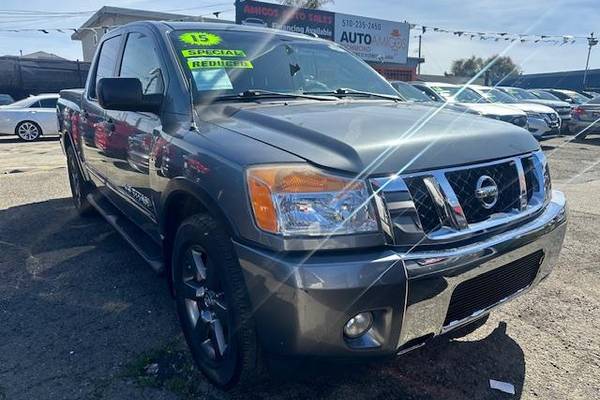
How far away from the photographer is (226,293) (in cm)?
206

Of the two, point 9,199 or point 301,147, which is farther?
point 9,199

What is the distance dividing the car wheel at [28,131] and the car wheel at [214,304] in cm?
1387

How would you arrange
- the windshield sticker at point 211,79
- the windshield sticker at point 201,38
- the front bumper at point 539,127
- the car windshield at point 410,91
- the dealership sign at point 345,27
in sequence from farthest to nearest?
1. the dealership sign at point 345,27
2. the front bumper at point 539,127
3. the car windshield at point 410,91
4. the windshield sticker at point 201,38
5. the windshield sticker at point 211,79

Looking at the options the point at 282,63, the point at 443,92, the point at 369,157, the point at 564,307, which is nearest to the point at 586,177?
the point at 443,92

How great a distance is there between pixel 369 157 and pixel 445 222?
1.40 feet

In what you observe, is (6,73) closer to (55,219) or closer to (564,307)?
(55,219)

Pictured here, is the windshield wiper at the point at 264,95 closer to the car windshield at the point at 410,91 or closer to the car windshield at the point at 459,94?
the car windshield at the point at 410,91

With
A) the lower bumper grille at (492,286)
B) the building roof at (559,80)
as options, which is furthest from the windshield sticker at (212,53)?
the building roof at (559,80)

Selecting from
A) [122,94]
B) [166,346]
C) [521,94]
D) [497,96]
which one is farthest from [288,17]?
[166,346]

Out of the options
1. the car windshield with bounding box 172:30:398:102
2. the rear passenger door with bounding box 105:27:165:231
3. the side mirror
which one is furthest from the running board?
the car windshield with bounding box 172:30:398:102

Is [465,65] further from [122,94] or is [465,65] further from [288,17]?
[122,94]

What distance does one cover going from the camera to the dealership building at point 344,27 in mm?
19031

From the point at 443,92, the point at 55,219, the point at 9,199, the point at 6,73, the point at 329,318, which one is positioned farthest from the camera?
the point at 6,73

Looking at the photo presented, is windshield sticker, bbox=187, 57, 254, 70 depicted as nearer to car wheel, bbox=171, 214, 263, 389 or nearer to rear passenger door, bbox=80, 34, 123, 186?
car wheel, bbox=171, 214, 263, 389
